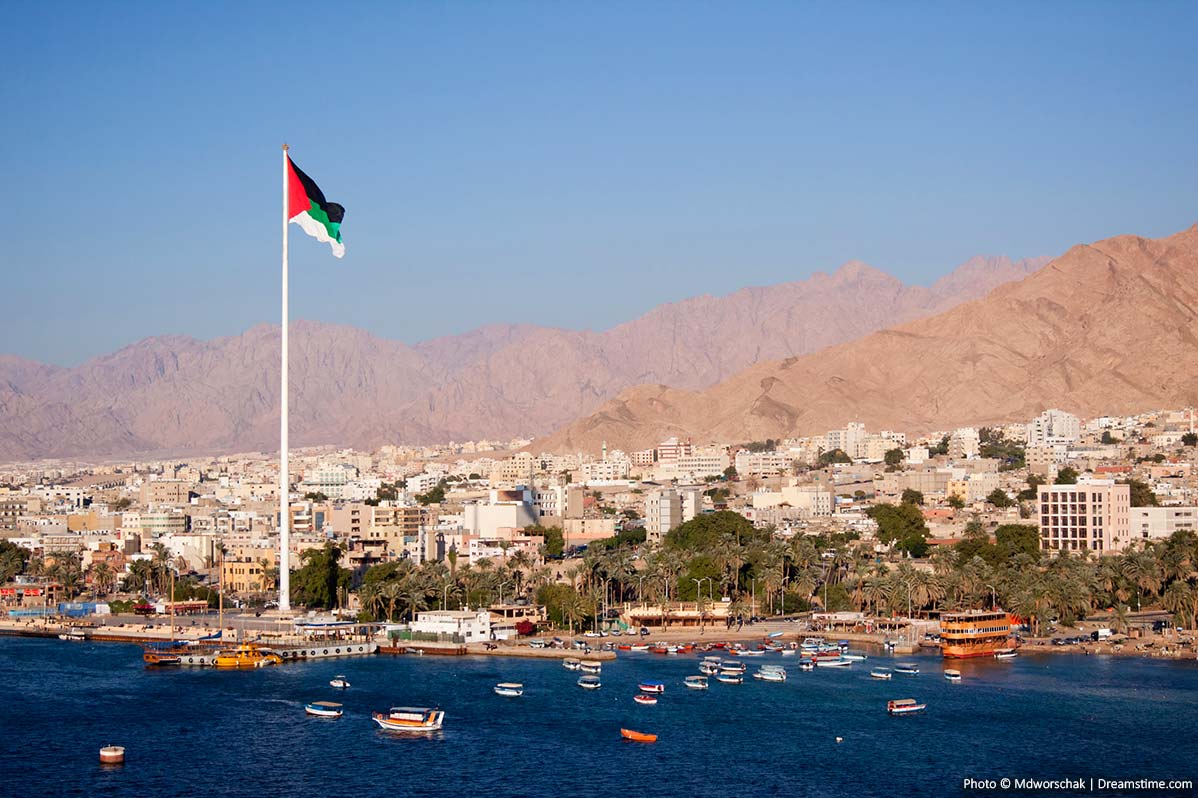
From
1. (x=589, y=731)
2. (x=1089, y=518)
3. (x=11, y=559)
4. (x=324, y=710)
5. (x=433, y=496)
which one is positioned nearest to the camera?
(x=589, y=731)

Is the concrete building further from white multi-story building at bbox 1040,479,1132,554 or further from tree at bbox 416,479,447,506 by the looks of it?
tree at bbox 416,479,447,506

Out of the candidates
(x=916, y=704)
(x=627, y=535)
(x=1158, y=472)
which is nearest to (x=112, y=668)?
(x=916, y=704)

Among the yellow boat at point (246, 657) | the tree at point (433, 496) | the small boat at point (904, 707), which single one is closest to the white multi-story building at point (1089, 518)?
the small boat at point (904, 707)

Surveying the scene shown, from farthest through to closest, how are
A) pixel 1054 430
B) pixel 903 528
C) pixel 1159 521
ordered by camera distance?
pixel 1054 430 → pixel 903 528 → pixel 1159 521

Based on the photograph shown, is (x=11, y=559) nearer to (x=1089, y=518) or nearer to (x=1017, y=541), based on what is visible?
(x=1017, y=541)

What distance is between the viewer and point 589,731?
3853cm

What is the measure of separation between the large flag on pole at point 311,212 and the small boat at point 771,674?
56.2 ft

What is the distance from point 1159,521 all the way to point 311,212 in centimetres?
4312

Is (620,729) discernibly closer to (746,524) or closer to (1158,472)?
(746,524)

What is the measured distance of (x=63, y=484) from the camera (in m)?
163

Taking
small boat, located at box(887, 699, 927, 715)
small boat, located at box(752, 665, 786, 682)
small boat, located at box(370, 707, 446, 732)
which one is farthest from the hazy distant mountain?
small boat, located at box(370, 707, 446, 732)

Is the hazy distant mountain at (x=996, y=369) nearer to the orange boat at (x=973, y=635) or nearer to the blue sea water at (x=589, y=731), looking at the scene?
the orange boat at (x=973, y=635)

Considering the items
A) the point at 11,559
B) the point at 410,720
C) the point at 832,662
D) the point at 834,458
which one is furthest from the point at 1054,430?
the point at 410,720

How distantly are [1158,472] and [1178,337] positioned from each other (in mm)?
73710
